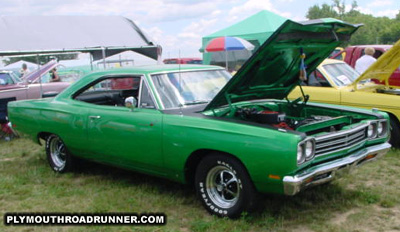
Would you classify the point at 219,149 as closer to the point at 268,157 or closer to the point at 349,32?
the point at 268,157

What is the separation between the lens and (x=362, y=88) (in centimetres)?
677

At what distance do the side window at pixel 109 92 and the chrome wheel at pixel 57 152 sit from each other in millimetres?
723

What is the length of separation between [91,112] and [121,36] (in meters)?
7.45

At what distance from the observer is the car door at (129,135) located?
429 centimetres

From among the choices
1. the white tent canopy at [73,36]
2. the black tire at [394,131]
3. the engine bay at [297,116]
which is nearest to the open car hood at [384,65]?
the black tire at [394,131]

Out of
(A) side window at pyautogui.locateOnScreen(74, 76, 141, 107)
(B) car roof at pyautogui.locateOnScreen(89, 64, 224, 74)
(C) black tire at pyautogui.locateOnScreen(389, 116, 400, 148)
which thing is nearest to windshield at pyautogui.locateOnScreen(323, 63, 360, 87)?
(C) black tire at pyautogui.locateOnScreen(389, 116, 400, 148)

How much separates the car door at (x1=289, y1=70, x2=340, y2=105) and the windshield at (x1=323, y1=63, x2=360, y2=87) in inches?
6.3

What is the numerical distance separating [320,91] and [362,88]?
0.66 meters

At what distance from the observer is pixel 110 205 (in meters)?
4.40

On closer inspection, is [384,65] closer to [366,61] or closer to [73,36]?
[366,61]

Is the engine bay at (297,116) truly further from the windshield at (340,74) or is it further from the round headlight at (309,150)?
the windshield at (340,74)

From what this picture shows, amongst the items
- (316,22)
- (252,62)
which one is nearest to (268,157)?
(252,62)

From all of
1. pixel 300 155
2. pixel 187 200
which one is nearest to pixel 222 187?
pixel 187 200

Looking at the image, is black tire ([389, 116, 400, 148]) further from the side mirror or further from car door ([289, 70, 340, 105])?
the side mirror
